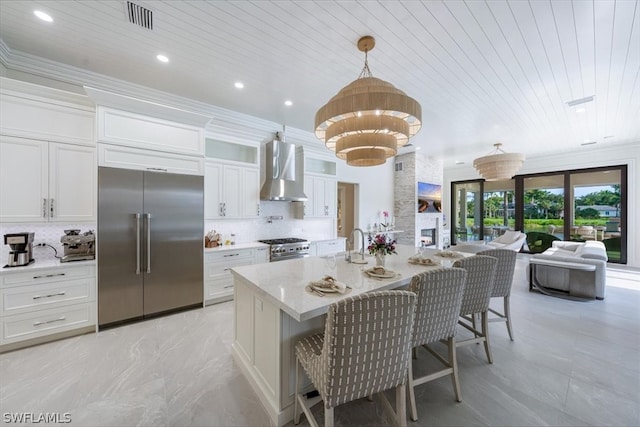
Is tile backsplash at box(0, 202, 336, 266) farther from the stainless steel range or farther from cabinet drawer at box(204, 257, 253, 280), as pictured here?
cabinet drawer at box(204, 257, 253, 280)

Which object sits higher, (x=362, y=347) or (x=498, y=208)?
(x=498, y=208)

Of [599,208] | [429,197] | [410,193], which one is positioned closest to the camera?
[599,208]

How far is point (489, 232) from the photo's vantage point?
8797 mm

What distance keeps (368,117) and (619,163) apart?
8.53 m

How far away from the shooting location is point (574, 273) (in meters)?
4.13

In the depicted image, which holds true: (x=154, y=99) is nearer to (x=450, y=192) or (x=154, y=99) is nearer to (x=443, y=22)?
(x=443, y=22)

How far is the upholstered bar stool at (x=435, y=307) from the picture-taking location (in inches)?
66.0

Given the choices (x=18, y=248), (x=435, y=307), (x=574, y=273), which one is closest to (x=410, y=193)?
(x=574, y=273)

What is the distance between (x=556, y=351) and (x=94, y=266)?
5126 millimetres

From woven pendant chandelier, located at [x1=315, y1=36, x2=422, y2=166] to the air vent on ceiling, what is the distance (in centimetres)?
175

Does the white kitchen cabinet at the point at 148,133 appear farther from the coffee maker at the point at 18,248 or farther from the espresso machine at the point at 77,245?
the coffee maker at the point at 18,248

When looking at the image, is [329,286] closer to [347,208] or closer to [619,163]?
[347,208]

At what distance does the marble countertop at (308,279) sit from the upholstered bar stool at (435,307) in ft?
1.04

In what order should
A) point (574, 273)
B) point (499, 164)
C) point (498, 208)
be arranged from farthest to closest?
1. point (498, 208)
2. point (499, 164)
3. point (574, 273)
